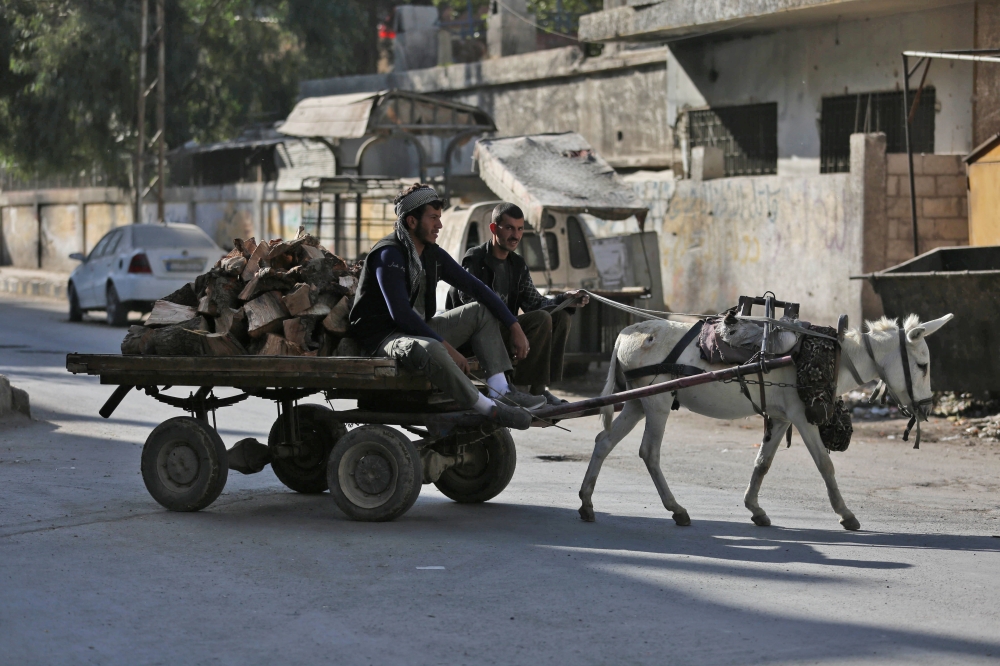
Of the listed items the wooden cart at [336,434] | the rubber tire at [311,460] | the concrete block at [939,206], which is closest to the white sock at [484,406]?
the wooden cart at [336,434]

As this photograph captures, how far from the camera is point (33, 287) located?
29.1 metres

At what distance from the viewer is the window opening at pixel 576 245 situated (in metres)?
14.8

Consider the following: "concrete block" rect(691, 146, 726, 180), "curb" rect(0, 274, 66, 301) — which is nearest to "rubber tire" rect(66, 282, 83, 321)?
"curb" rect(0, 274, 66, 301)

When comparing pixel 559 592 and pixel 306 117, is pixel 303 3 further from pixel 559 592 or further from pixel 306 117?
pixel 559 592

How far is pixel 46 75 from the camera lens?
2862 centimetres

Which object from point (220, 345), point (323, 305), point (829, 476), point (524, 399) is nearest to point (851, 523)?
point (829, 476)

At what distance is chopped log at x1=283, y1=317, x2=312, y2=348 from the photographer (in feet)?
23.9

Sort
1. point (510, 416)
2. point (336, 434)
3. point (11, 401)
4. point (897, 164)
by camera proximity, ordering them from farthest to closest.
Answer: point (897, 164), point (11, 401), point (336, 434), point (510, 416)

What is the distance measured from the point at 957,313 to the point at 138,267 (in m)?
13.2

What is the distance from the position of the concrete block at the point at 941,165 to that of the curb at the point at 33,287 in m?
19.0

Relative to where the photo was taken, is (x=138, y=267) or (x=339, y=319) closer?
(x=339, y=319)

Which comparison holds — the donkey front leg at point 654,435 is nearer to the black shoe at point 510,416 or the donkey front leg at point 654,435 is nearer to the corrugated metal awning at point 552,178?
the black shoe at point 510,416

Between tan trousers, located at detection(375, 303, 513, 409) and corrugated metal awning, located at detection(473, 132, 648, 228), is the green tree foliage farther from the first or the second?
tan trousers, located at detection(375, 303, 513, 409)

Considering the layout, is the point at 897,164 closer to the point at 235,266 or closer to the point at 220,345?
the point at 235,266
